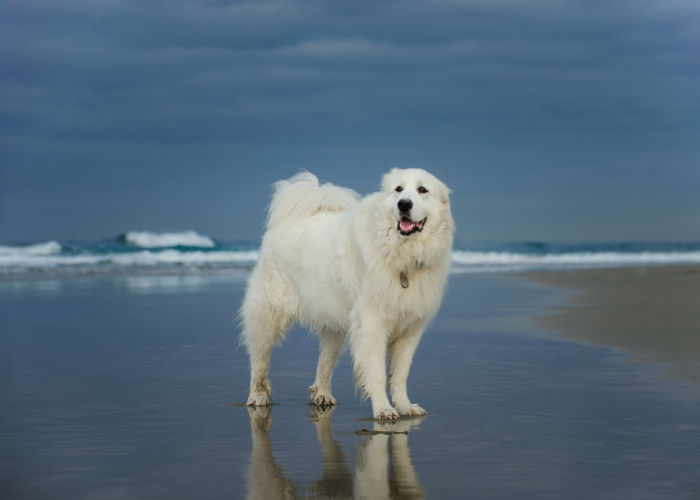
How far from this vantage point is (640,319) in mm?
11375

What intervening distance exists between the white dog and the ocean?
17.5 meters

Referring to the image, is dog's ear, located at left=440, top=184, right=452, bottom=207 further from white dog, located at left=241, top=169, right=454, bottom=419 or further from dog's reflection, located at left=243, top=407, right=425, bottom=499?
dog's reflection, located at left=243, top=407, right=425, bottom=499

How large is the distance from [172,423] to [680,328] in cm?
679

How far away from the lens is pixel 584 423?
5.34 m

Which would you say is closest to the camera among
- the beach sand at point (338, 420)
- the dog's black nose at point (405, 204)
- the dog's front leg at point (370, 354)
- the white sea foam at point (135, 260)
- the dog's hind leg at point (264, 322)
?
the beach sand at point (338, 420)

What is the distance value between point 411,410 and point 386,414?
23cm

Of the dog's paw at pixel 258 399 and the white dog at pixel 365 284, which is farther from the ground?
the white dog at pixel 365 284

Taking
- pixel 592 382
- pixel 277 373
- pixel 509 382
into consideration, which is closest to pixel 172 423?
pixel 277 373

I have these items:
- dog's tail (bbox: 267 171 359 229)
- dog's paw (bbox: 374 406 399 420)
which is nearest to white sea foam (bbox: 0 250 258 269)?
dog's tail (bbox: 267 171 359 229)

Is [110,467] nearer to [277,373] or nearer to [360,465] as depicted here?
[360,465]

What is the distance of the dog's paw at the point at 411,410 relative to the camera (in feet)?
19.0

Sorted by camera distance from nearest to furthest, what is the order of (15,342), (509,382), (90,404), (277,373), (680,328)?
(90,404) < (509,382) < (277,373) < (15,342) < (680,328)

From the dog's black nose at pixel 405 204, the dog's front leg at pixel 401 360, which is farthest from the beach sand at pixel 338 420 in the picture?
the dog's black nose at pixel 405 204

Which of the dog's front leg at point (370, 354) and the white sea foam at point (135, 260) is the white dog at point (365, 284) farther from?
the white sea foam at point (135, 260)
